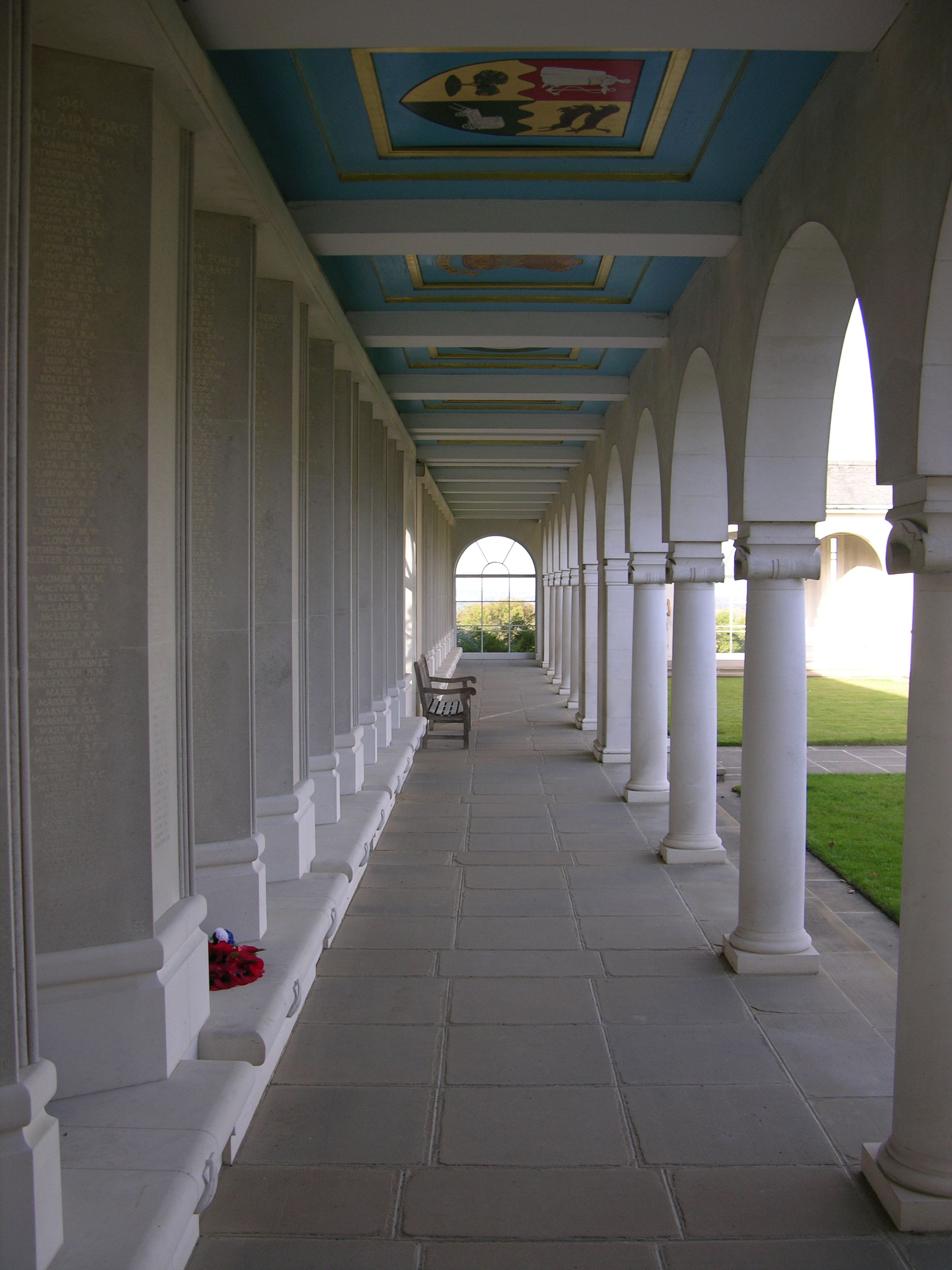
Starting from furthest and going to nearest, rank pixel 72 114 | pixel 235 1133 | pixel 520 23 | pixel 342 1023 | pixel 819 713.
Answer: pixel 819 713 < pixel 342 1023 < pixel 235 1133 < pixel 520 23 < pixel 72 114

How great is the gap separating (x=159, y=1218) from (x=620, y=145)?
18.6ft

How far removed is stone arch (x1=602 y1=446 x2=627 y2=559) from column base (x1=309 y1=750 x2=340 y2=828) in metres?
7.03

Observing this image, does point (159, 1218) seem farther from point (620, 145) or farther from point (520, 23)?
point (620, 145)

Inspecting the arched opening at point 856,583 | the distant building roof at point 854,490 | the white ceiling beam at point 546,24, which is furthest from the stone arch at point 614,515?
the distant building roof at point 854,490

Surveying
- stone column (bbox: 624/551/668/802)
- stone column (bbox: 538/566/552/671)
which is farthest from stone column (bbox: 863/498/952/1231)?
stone column (bbox: 538/566/552/671)

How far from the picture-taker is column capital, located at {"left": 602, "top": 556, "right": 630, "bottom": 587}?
14.3 metres

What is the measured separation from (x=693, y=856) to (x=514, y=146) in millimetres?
6120

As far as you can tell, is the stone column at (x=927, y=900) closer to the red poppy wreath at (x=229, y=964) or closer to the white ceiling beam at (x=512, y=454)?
the red poppy wreath at (x=229, y=964)

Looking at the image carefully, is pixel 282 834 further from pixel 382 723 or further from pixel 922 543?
pixel 382 723

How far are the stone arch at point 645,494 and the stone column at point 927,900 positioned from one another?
7386mm

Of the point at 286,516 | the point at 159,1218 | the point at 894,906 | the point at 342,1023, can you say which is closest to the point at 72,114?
the point at 286,516

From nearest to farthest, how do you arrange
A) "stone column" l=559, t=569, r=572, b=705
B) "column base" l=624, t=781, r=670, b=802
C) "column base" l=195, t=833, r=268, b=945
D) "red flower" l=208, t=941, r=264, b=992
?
1. "red flower" l=208, t=941, r=264, b=992
2. "column base" l=195, t=833, r=268, b=945
3. "column base" l=624, t=781, r=670, b=802
4. "stone column" l=559, t=569, r=572, b=705

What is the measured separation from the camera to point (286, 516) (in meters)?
6.75

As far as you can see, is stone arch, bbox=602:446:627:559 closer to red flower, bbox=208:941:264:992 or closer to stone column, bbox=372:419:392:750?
stone column, bbox=372:419:392:750
